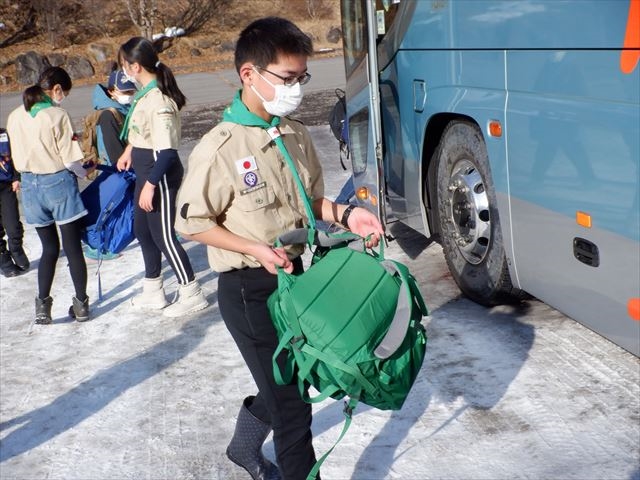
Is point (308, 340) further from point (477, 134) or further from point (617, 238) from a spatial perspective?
point (477, 134)

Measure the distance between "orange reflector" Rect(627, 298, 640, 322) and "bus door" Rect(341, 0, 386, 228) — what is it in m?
2.22

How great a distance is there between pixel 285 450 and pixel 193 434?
1178 millimetres

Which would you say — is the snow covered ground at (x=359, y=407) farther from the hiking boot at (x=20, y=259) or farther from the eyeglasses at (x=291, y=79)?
the eyeglasses at (x=291, y=79)

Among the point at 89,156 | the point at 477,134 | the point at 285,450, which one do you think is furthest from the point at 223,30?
the point at 285,450

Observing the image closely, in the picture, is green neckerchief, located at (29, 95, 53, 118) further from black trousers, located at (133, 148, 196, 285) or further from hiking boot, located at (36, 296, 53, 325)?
hiking boot, located at (36, 296, 53, 325)

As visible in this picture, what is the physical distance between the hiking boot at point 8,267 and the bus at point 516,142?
2.92 metres

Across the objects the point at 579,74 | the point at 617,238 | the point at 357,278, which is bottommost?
the point at 617,238

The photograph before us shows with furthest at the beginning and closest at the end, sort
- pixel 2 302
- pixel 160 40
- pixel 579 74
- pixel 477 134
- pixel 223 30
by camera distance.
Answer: pixel 223 30, pixel 160 40, pixel 2 302, pixel 477 134, pixel 579 74

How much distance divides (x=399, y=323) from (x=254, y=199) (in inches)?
26.8

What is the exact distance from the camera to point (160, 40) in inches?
1261

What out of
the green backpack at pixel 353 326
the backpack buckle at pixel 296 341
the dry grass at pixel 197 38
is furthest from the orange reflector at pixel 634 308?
the dry grass at pixel 197 38

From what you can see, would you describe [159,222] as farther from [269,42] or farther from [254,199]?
[269,42]

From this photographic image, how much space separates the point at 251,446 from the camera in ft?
11.9

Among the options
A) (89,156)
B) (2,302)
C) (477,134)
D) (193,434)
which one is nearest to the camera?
(193,434)
